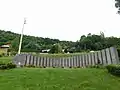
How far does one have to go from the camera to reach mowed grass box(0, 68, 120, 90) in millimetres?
11273

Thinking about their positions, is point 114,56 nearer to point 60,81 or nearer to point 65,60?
point 65,60

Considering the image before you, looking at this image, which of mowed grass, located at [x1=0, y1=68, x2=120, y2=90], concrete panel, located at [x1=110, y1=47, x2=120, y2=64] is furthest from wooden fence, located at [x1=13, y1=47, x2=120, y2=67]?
mowed grass, located at [x1=0, y1=68, x2=120, y2=90]

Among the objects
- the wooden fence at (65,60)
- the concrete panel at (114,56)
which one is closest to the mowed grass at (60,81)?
the concrete panel at (114,56)

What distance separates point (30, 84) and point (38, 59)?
37.7 ft

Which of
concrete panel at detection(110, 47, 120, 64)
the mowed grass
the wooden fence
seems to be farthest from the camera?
the wooden fence

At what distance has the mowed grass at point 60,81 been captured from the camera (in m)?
11.3

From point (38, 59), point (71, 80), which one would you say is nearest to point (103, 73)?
point (71, 80)

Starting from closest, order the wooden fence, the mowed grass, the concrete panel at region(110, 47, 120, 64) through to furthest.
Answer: the mowed grass, the concrete panel at region(110, 47, 120, 64), the wooden fence

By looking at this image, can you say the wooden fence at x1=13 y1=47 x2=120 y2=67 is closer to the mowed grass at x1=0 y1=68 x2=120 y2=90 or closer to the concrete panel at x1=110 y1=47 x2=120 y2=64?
the concrete panel at x1=110 y1=47 x2=120 y2=64

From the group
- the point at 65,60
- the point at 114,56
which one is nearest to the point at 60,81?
the point at 114,56

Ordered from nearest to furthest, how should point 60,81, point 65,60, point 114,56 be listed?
point 60,81
point 114,56
point 65,60

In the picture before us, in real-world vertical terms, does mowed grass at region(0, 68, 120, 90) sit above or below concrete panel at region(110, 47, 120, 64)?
below

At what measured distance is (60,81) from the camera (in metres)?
12.4

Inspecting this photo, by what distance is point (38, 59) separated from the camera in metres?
23.2
